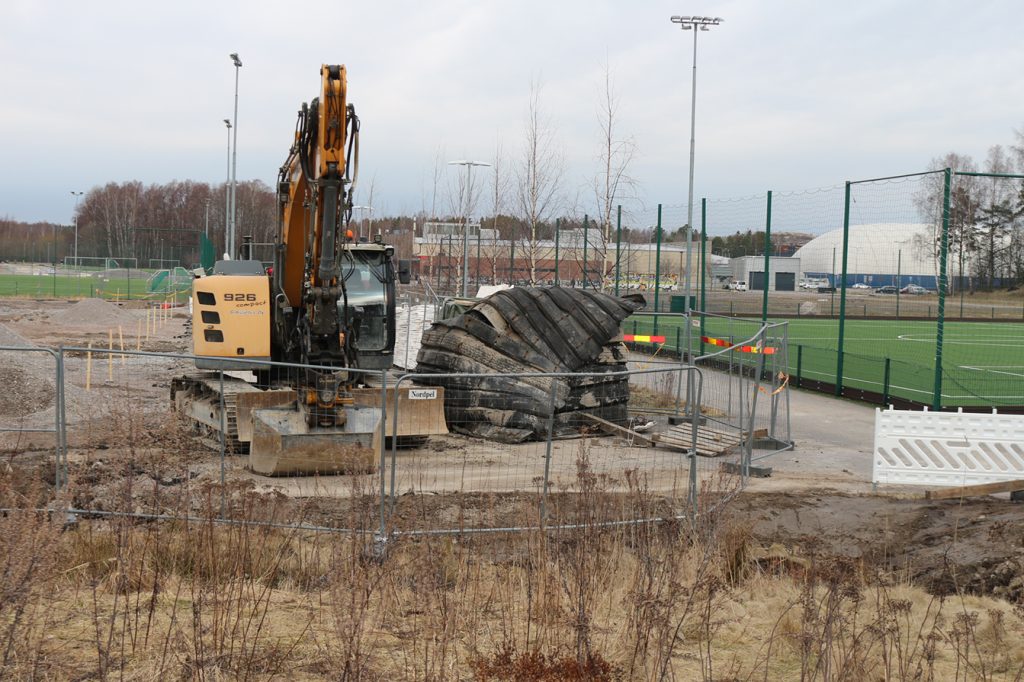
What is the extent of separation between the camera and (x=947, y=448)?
13055 mm

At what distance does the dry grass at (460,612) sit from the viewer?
5.50 meters

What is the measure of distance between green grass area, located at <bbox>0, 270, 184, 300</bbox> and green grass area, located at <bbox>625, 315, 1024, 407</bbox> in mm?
40895

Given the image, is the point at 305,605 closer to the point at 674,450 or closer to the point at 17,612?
the point at 17,612

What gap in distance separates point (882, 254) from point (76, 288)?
6667 centimetres

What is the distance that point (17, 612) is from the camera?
4.87 meters

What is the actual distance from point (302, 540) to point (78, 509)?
2.44 metres

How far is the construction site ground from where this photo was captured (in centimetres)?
926

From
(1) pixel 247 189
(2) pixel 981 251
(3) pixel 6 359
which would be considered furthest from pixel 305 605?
(1) pixel 247 189

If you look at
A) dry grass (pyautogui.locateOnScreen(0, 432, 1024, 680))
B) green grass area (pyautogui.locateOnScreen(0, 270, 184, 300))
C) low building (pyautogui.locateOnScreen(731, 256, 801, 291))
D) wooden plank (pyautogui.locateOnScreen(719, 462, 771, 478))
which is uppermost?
low building (pyautogui.locateOnScreen(731, 256, 801, 291))

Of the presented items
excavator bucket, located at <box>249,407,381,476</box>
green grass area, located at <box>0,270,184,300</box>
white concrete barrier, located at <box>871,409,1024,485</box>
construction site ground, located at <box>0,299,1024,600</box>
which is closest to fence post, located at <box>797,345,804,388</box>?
construction site ground, located at <box>0,299,1024,600</box>

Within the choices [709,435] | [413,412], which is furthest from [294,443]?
[709,435]

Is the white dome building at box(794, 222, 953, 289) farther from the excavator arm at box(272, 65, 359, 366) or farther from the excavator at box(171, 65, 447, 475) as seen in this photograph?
the excavator arm at box(272, 65, 359, 366)

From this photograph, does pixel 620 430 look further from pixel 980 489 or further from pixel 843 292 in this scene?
pixel 843 292

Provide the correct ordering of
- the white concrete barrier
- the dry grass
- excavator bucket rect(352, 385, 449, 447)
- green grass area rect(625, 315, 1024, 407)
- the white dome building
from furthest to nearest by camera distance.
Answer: the white dome building
green grass area rect(625, 315, 1024, 407)
excavator bucket rect(352, 385, 449, 447)
the white concrete barrier
the dry grass
